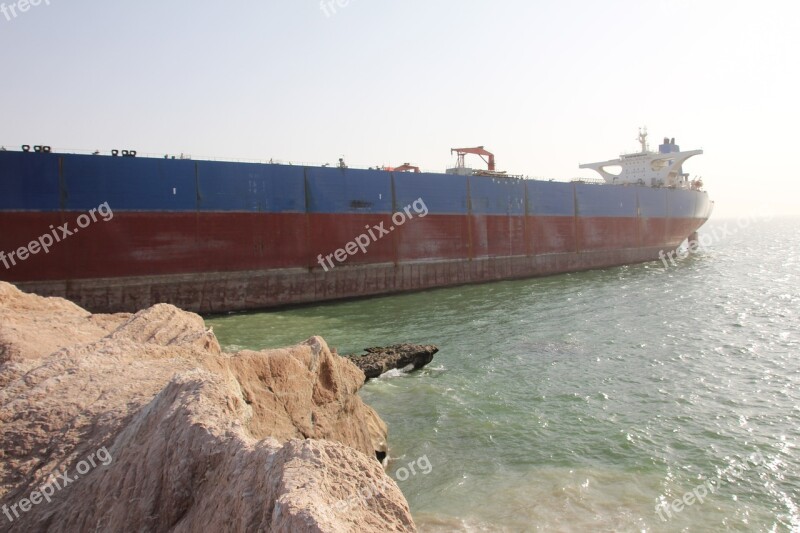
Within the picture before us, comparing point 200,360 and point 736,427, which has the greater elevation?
point 200,360

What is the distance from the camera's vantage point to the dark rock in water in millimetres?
10250

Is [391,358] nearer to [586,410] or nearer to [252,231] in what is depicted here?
[586,410]

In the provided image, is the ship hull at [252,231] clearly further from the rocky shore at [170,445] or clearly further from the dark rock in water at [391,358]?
the rocky shore at [170,445]

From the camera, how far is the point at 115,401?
144 inches

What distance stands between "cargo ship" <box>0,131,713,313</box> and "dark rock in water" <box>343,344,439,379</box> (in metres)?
8.85

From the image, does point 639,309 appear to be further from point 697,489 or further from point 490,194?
point 697,489

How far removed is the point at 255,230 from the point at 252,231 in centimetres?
12

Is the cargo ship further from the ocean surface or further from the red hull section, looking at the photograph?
the ocean surface

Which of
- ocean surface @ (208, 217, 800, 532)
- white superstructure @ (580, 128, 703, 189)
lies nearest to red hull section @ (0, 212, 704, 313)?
ocean surface @ (208, 217, 800, 532)

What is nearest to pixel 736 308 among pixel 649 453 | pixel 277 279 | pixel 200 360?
pixel 649 453

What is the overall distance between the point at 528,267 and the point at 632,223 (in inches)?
482

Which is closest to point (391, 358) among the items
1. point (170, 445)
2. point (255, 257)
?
point (170, 445)

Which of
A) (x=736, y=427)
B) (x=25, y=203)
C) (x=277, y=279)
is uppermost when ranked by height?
(x=25, y=203)

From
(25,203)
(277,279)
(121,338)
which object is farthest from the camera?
(277,279)
